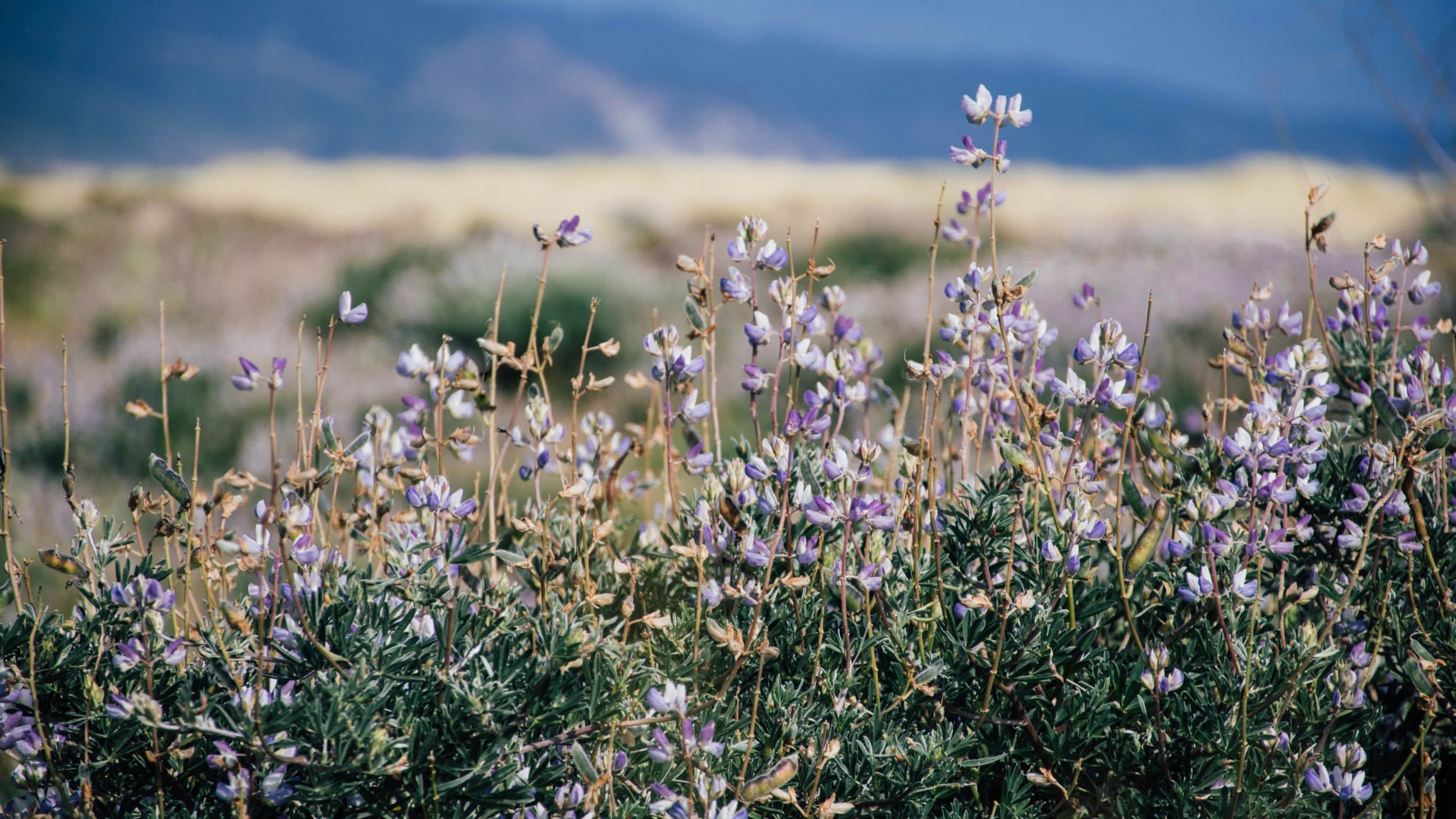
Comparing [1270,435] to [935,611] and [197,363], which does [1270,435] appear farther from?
[197,363]

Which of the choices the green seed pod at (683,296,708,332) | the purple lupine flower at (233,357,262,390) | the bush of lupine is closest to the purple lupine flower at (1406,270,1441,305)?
the bush of lupine

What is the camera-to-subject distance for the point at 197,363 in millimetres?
7418

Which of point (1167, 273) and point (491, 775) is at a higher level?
point (1167, 273)

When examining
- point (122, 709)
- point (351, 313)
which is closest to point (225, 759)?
point (122, 709)

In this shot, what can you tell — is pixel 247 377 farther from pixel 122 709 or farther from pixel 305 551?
pixel 122 709

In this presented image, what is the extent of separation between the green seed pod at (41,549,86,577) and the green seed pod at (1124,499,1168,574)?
6.21 feet

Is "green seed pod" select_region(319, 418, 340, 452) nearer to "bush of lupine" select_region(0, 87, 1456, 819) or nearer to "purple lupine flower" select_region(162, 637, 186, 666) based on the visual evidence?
"bush of lupine" select_region(0, 87, 1456, 819)

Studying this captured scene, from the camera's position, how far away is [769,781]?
133 cm

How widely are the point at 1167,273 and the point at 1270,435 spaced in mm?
9500

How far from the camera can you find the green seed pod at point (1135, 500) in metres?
1.84

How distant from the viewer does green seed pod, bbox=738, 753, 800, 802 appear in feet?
4.34

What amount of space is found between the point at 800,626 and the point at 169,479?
109 centimetres

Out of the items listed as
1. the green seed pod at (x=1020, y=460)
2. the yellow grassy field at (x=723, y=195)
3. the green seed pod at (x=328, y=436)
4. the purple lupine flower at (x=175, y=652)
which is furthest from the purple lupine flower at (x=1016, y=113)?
the yellow grassy field at (x=723, y=195)

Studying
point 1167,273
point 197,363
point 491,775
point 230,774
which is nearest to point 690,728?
point 491,775
